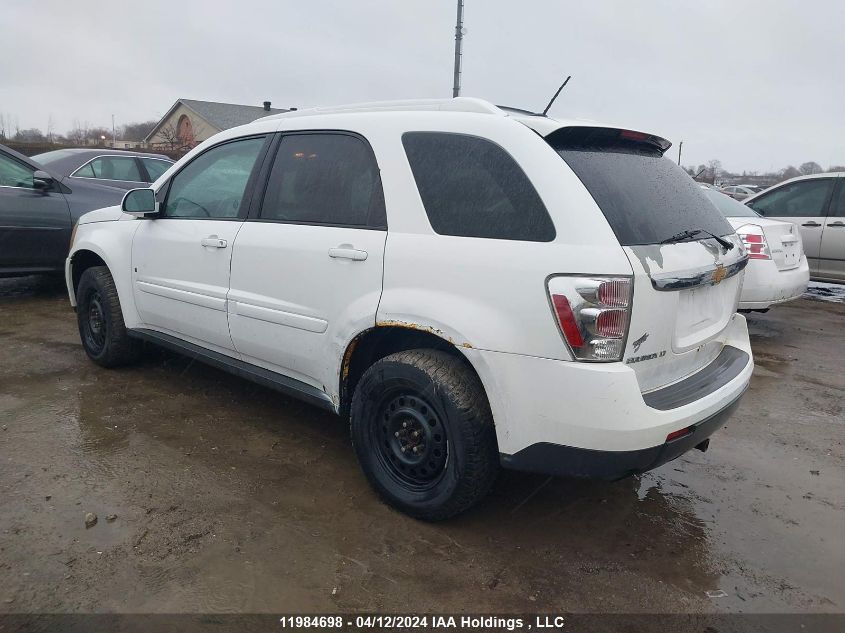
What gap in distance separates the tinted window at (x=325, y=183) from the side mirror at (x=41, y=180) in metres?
4.52

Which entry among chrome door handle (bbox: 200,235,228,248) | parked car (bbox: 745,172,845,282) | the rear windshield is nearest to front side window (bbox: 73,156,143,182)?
chrome door handle (bbox: 200,235,228,248)

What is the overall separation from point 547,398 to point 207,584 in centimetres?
142

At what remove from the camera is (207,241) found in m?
3.56

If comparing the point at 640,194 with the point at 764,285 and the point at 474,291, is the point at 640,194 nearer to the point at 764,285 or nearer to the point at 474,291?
the point at 474,291

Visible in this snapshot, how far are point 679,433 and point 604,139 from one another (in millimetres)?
1274

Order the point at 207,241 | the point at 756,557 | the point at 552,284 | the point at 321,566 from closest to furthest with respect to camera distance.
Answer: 1. the point at 552,284
2. the point at 321,566
3. the point at 756,557
4. the point at 207,241

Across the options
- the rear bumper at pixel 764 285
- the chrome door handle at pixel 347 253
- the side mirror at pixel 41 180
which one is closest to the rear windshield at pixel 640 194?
the chrome door handle at pixel 347 253

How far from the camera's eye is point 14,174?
21.6 ft

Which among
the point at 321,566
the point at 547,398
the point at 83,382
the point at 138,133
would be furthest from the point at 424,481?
the point at 138,133

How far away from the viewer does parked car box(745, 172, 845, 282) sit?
7.76 m

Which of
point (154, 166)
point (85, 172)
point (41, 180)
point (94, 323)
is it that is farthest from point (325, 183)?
point (154, 166)

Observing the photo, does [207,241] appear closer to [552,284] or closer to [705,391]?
[552,284]

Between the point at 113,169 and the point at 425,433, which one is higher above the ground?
the point at 113,169

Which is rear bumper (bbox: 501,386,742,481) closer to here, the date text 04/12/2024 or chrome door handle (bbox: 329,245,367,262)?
the date text 04/12/2024
